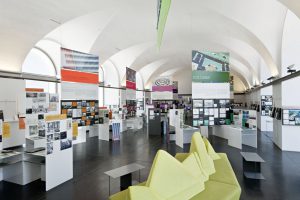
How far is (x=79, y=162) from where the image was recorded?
569cm

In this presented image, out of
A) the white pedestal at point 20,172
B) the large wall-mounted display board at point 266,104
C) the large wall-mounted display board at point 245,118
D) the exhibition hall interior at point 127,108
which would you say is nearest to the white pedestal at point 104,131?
the exhibition hall interior at point 127,108

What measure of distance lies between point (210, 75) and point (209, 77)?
7 centimetres

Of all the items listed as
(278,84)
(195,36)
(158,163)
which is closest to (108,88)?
(195,36)

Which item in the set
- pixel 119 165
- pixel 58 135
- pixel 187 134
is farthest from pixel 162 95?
pixel 58 135

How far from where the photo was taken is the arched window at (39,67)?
7.95m

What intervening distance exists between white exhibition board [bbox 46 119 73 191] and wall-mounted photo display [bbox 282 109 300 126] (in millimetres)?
6877

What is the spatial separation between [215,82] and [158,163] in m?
4.36

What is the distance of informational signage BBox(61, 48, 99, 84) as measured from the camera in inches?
219

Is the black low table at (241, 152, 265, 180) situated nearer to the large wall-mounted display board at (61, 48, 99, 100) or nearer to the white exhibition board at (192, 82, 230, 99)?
the white exhibition board at (192, 82, 230, 99)

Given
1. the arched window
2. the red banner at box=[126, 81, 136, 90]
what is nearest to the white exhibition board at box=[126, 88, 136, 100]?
the red banner at box=[126, 81, 136, 90]

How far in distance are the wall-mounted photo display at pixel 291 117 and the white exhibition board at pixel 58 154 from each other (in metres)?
6.88

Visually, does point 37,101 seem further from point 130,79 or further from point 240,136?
point 240,136

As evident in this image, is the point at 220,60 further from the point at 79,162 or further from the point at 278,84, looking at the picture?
the point at 79,162

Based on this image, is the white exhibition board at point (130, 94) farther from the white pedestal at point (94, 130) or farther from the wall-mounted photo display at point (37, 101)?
the wall-mounted photo display at point (37, 101)
